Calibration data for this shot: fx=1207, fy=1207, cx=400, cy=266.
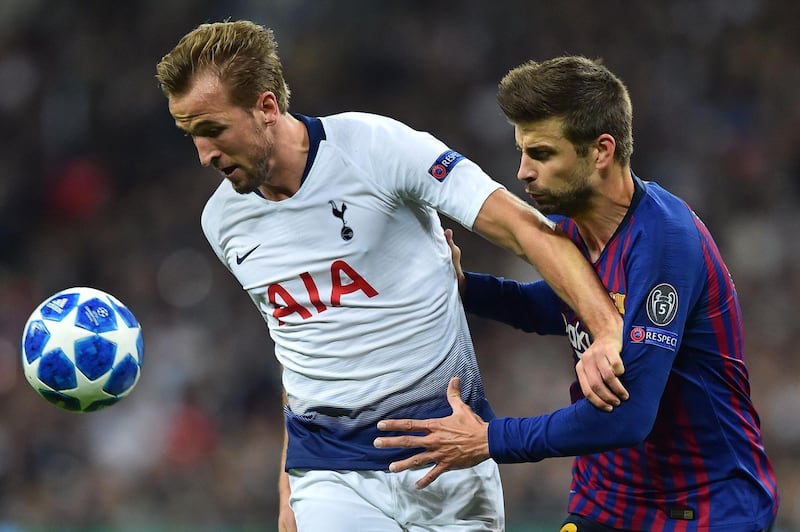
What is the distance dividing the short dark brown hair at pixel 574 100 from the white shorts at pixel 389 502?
118cm

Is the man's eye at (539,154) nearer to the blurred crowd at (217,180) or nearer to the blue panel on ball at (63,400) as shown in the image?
the blue panel on ball at (63,400)

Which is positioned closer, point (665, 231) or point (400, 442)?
point (665, 231)

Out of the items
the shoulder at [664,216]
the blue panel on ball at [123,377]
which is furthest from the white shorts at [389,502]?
the shoulder at [664,216]

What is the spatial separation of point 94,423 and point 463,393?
22.5 ft

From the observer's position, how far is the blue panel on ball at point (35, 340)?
13.8 ft

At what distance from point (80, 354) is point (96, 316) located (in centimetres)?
17

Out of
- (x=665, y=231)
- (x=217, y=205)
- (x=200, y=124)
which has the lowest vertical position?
(x=217, y=205)

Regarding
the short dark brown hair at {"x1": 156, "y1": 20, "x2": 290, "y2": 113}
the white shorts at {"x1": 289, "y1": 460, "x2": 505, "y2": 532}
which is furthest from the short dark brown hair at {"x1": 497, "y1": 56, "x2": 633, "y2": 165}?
the white shorts at {"x1": 289, "y1": 460, "x2": 505, "y2": 532}

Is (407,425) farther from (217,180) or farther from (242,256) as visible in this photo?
(217,180)

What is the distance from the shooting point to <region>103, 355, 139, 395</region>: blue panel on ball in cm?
426

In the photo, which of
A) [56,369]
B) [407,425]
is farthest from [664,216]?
[56,369]

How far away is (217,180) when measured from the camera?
11.6m

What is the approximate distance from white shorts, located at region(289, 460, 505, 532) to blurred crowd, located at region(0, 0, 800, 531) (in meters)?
4.86

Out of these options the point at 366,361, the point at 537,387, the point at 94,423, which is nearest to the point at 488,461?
the point at 366,361
